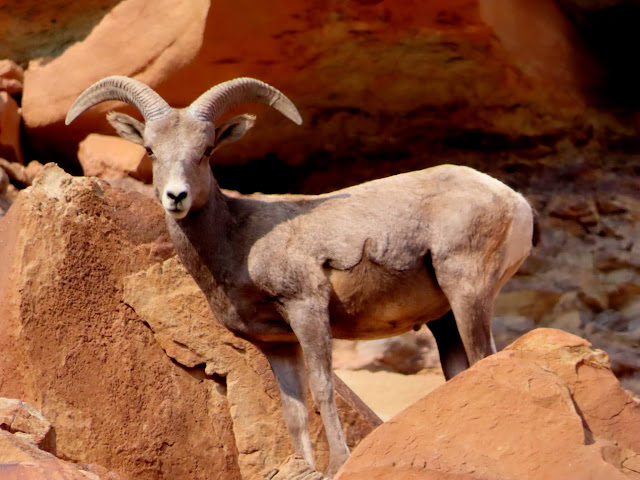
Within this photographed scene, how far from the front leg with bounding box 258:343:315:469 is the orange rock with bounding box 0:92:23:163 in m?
4.44

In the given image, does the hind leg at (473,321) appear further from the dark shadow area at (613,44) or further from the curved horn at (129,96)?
the dark shadow area at (613,44)

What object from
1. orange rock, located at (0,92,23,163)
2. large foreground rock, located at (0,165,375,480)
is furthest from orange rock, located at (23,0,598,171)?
large foreground rock, located at (0,165,375,480)

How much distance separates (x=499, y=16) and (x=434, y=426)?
5.61 metres

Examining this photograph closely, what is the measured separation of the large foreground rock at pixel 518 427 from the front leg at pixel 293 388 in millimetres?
1688

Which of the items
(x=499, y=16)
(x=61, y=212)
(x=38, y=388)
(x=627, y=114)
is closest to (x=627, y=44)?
(x=627, y=114)

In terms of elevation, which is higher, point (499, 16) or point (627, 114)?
point (499, 16)

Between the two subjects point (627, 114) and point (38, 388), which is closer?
point (38, 388)

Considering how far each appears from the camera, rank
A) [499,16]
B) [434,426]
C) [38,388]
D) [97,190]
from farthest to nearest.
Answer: [499,16] → [97,190] → [38,388] → [434,426]

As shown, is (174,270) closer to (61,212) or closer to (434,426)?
(61,212)

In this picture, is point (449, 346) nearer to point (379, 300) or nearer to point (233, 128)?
point (379, 300)

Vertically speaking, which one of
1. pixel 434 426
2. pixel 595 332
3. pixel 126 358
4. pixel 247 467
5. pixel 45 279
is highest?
pixel 434 426

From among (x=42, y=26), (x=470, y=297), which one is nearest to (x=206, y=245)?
(x=470, y=297)

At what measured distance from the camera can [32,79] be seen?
11.0 metres

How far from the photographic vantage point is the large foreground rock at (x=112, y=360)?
8148mm
